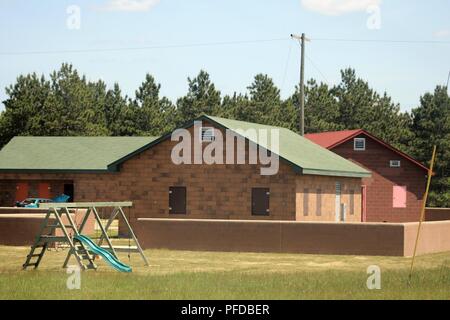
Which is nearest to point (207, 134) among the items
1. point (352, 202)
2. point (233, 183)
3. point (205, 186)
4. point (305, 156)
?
point (205, 186)

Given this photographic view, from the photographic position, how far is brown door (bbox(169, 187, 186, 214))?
3844 centimetres

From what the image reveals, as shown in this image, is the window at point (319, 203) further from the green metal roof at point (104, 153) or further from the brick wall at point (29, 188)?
the brick wall at point (29, 188)

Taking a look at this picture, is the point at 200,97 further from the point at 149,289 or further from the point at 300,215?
the point at 149,289

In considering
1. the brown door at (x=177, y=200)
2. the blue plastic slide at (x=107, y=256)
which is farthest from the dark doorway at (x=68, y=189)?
the blue plastic slide at (x=107, y=256)

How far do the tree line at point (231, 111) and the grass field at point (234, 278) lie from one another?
55528 mm

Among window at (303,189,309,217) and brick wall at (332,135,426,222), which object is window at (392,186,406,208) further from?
window at (303,189,309,217)

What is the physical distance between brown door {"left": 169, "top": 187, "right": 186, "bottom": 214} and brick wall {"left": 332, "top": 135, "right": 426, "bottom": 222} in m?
22.4

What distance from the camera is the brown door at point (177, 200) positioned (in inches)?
1513

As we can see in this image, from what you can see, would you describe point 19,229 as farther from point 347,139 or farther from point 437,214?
point 347,139

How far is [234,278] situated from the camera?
68.1ft

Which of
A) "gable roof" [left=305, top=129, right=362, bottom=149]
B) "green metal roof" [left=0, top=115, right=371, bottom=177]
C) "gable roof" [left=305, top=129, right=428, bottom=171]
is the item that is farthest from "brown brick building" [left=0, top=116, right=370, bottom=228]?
"gable roof" [left=305, top=129, right=428, bottom=171]

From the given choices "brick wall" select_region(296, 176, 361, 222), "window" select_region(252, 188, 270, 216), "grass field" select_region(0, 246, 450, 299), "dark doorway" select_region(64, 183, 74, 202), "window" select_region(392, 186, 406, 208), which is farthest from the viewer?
"window" select_region(392, 186, 406, 208)

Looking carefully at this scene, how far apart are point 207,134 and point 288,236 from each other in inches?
373
